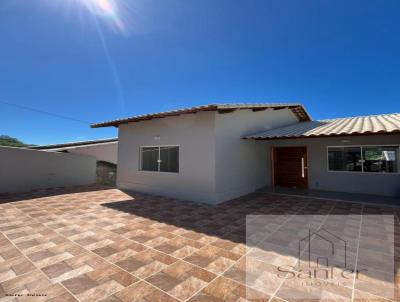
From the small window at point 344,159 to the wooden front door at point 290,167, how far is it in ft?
Answer: 4.05

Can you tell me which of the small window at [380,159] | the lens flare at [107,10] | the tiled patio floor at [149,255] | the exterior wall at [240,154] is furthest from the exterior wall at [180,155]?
the small window at [380,159]

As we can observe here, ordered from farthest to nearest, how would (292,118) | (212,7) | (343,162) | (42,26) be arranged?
(292,118) < (343,162) < (42,26) < (212,7)

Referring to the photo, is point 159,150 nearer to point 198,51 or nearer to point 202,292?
point 198,51

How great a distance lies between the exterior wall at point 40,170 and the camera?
33.6 feet

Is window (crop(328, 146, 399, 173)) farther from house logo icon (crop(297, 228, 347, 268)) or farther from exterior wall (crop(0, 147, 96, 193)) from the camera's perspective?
exterior wall (crop(0, 147, 96, 193))

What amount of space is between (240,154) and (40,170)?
11.3 metres

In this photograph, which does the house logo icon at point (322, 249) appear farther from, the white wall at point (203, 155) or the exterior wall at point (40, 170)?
the exterior wall at point (40, 170)

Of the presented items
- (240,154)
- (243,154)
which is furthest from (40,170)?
(243,154)

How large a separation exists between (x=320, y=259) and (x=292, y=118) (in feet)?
38.9

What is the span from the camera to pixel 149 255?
3.74 meters

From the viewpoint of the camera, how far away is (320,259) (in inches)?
141

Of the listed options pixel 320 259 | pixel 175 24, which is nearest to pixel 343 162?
pixel 320 259

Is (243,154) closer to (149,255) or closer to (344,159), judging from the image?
(344,159)

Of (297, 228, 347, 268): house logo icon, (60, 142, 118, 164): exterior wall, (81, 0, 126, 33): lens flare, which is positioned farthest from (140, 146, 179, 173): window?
(60, 142, 118, 164): exterior wall
